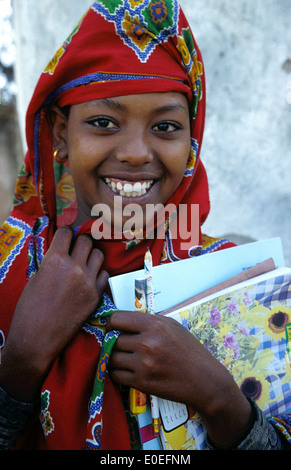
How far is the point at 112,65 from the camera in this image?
110 centimetres

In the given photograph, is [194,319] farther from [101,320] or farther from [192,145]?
[192,145]

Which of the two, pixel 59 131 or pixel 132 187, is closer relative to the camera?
pixel 132 187

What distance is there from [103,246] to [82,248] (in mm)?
92

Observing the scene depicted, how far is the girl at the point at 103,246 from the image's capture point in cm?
94

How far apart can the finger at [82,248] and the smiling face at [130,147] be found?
0.11m

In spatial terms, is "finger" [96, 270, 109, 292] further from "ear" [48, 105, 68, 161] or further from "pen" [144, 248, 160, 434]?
"ear" [48, 105, 68, 161]

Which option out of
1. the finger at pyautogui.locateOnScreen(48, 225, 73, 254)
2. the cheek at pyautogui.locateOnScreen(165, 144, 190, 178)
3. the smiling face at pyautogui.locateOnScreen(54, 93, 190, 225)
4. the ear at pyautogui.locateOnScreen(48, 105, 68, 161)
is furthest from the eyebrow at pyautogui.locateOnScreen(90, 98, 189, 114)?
the finger at pyautogui.locateOnScreen(48, 225, 73, 254)

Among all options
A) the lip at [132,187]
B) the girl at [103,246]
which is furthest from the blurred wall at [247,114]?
the lip at [132,187]

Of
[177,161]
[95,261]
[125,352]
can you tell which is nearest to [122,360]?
[125,352]

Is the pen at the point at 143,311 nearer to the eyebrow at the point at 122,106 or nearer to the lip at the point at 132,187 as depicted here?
the lip at the point at 132,187

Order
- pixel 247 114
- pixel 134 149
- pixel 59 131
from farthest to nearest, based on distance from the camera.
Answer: pixel 247 114
pixel 59 131
pixel 134 149

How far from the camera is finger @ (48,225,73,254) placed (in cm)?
109

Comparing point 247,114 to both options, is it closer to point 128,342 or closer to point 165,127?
point 165,127

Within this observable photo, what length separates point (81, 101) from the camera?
1.13 m
